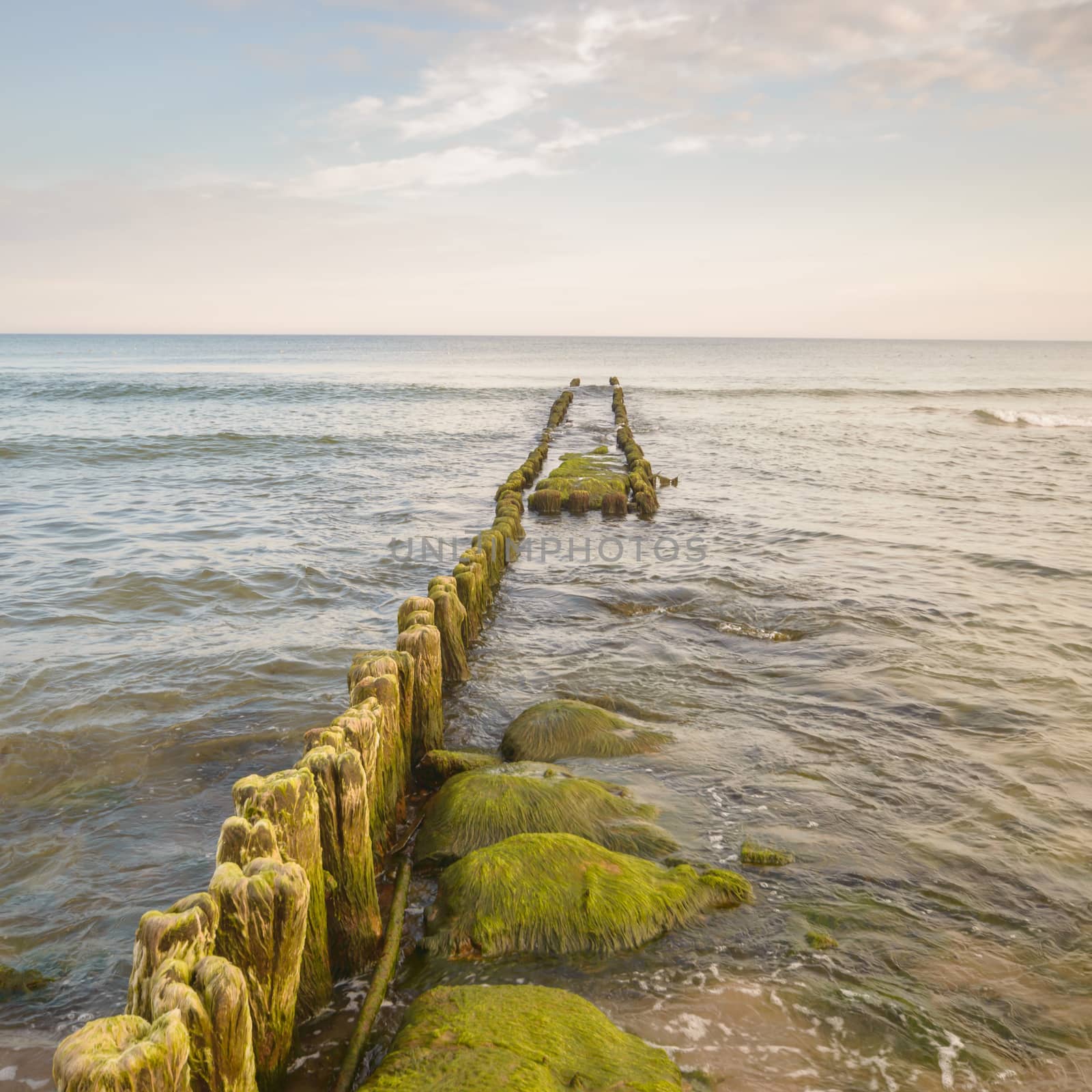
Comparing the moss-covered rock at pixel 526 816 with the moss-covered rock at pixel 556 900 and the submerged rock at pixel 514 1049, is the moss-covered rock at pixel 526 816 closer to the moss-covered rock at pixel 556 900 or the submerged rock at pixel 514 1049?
the moss-covered rock at pixel 556 900

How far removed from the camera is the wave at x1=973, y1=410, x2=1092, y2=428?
37.8 m

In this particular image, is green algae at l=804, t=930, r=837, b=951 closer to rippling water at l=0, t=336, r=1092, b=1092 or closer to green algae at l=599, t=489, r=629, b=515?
rippling water at l=0, t=336, r=1092, b=1092

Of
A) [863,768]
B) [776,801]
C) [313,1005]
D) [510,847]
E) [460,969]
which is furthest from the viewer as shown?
[863,768]

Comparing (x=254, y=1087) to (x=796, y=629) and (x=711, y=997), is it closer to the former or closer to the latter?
(x=711, y=997)

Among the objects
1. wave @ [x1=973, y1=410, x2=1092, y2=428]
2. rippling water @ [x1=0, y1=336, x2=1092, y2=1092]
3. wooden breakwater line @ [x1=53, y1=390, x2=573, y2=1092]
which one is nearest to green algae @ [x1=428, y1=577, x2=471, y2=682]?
rippling water @ [x1=0, y1=336, x2=1092, y2=1092]

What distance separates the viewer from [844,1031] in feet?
13.1

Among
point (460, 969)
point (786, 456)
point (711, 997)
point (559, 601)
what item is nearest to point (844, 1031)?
point (711, 997)

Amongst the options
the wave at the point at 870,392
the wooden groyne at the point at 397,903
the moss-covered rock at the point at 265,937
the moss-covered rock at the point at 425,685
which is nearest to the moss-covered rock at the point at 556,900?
the wooden groyne at the point at 397,903

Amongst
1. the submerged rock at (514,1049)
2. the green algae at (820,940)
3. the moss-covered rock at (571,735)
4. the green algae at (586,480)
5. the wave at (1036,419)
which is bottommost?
the green algae at (820,940)

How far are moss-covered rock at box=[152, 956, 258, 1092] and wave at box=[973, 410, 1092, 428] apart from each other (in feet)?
139

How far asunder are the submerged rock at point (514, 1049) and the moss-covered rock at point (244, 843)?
3.20ft

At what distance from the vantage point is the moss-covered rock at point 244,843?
11.1ft

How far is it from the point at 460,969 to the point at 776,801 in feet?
9.50

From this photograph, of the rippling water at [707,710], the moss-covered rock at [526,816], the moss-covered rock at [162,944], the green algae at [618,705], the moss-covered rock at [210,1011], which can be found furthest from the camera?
the green algae at [618,705]
